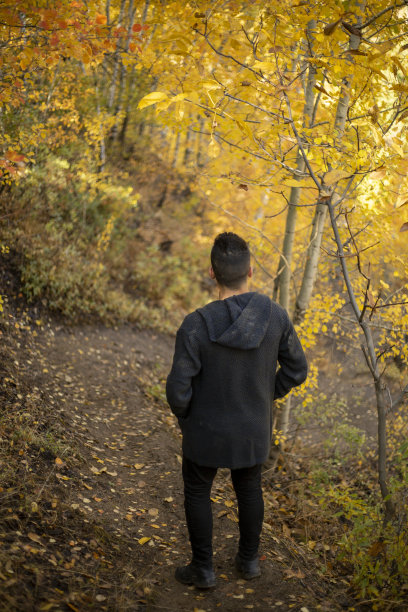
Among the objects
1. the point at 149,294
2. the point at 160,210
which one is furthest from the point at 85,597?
the point at 160,210

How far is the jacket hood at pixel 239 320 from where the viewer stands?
2.45 metres

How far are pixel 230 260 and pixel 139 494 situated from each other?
8.45 feet

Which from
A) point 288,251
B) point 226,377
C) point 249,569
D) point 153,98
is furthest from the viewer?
point 288,251

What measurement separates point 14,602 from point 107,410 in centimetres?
397

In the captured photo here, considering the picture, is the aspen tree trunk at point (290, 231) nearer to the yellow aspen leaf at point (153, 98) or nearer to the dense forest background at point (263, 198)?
the dense forest background at point (263, 198)

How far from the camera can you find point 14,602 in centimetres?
204

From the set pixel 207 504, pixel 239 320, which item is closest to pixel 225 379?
pixel 239 320

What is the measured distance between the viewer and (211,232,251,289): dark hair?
101 inches

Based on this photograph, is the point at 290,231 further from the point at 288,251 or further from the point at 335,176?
the point at 335,176

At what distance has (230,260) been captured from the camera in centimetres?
257

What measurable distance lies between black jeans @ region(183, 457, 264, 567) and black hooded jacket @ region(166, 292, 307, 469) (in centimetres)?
16

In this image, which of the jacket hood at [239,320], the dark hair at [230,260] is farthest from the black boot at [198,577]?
the dark hair at [230,260]

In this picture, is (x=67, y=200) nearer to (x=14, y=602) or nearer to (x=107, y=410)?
(x=107, y=410)

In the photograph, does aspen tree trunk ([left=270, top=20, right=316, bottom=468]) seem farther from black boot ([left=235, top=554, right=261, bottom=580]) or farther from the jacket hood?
the jacket hood
